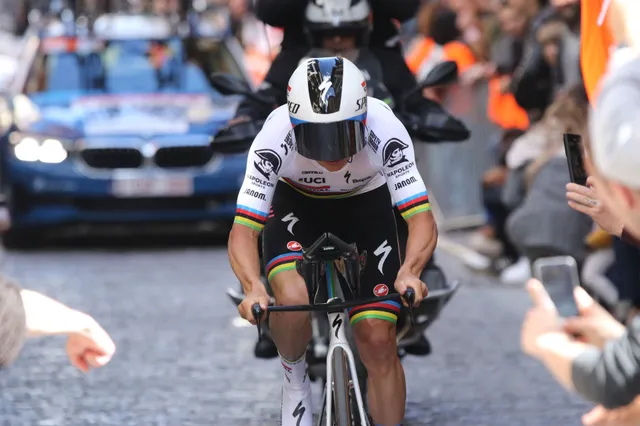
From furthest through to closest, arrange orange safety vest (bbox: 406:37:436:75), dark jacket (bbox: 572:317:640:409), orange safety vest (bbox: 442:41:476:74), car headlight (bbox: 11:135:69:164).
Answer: orange safety vest (bbox: 406:37:436:75)
orange safety vest (bbox: 442:41:476:74)
car headlight (bbox: 11:135:69:164)
dark jacket (bbox: 572:317:640:409)

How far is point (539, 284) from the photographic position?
3.35 meters

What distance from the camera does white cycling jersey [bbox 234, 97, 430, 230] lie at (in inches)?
239

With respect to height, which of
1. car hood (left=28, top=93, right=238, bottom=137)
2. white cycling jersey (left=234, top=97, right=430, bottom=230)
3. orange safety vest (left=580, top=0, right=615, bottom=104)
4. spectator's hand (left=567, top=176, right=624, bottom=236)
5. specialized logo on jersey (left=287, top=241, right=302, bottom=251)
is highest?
orange safety vest (left=580, top=0, right=615, bottom=104)

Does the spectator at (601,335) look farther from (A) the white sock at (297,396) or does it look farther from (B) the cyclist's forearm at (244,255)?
(A) the white sock at (297,396)

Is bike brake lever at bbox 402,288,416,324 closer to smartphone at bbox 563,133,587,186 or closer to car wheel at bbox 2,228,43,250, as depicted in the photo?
smartphone at bbox 563,133,587,186

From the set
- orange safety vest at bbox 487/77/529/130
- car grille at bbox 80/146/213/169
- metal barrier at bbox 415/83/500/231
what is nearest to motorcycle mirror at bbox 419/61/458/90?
orange safety vest at bbox 487/77/529/130

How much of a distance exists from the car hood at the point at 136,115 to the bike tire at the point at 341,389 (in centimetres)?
882

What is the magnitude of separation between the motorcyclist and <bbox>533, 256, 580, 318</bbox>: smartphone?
14.1ft

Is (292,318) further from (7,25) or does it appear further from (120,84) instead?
(7,25)

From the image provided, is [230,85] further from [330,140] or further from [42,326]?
[42,326]

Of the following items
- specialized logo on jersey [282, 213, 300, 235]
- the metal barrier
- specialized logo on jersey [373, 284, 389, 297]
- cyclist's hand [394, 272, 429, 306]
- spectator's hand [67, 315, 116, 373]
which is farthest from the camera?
the metal barrier

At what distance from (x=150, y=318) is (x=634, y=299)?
3.47 meters

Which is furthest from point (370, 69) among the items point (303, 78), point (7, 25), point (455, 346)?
point (7, 25)

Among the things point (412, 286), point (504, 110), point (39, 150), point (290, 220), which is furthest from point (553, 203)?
point (39, 150)
